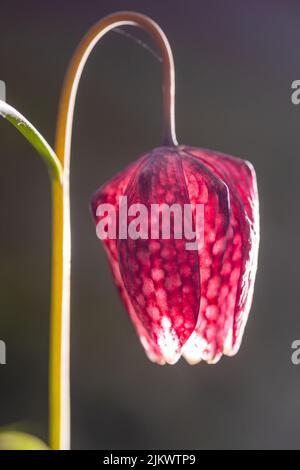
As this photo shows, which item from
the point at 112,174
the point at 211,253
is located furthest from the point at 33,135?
the point at 112,174

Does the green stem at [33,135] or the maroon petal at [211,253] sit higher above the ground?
the green stem at [33,135]

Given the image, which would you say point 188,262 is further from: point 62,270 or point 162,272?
point 62,270

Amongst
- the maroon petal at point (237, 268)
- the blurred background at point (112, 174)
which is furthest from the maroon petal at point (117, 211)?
the blurred background at point (112, 174)

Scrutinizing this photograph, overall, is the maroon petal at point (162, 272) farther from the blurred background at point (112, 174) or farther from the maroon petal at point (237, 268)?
the blurred background at point (112, 174)

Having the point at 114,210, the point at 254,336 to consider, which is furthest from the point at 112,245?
the point at 254,336

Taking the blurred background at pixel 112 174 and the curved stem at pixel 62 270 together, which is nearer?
the curved stem at pixel 62 270

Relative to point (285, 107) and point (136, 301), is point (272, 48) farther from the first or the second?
point (136, 301)

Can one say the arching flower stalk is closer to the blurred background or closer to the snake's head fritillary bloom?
the snake's head fritillary bloom

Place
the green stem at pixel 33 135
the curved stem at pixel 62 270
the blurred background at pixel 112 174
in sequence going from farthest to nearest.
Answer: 1. the blurred background at pixel 112 174
2. the curved stem at pixel 62 270
3. the green stem at pixel 33 135
